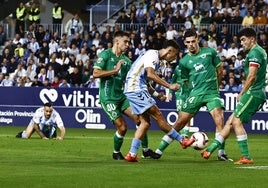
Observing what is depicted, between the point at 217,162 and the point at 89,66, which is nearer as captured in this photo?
the point at 217,162

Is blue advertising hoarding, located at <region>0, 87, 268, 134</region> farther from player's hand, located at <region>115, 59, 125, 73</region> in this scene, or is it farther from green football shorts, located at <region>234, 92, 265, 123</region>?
green football shorts, located at <region>234, 92, 265, 123</region>

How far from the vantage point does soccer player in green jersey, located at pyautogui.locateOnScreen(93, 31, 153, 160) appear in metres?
19.2

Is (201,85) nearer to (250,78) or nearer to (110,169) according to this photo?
(250,78)

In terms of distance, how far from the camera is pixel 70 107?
36375 mm

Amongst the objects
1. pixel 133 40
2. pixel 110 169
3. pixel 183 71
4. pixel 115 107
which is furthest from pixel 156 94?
pixel 133 40

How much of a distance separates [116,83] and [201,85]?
1.74m

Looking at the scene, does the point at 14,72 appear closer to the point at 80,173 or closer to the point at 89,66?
the point at 89,66

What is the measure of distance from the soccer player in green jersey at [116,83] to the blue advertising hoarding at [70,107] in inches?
566

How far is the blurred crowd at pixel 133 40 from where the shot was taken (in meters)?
38.5

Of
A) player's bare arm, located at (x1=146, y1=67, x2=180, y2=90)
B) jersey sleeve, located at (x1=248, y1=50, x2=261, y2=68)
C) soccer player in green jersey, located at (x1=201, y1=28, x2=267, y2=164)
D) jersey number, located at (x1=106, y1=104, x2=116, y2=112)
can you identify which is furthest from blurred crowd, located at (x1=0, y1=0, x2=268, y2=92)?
jersey sleeve, located at (x1=248, y1=50, x2=261, y2=68)

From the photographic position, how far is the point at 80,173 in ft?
50.2

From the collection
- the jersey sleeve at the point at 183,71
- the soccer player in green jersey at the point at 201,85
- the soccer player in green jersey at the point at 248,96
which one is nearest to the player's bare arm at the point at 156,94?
the soccer player in green jersey at the point at 201,85

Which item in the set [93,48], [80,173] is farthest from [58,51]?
[80,173]

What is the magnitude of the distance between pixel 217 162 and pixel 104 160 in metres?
2.16
